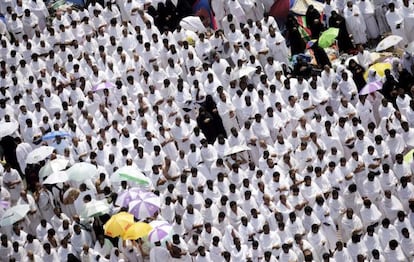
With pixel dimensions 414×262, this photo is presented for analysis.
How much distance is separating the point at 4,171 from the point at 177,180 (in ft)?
10.6

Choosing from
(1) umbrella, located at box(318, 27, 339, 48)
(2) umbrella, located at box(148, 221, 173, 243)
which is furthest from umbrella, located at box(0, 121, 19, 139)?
(1) umbrella, located at box(318, 27, 339, 48)

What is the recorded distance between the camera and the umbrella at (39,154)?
24.0 m

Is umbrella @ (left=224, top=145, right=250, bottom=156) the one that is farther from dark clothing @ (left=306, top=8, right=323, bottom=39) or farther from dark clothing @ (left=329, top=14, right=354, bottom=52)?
dark clothing @ (left=306, top=8, right=323, bottom=39)

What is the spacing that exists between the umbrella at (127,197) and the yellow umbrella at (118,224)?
0.72m

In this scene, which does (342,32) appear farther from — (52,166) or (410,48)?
(52,166)

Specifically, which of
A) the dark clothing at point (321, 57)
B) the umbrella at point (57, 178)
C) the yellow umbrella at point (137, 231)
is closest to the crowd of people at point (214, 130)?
the dark clothing at point (321, 57)

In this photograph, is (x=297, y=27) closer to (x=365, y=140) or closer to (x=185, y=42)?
(x=185, y=42)

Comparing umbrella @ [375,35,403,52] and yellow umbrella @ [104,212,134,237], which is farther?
umbrella @ [375,35,403,52]

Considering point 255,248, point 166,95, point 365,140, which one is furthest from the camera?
point 166,95

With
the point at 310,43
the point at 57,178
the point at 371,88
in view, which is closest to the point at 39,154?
the point at 57,178

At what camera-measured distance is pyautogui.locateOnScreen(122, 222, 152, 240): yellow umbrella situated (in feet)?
71.9

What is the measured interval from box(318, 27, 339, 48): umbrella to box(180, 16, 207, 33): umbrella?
2.70 metres

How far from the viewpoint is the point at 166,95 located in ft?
86.3

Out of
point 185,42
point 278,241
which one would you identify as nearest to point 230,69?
point 185,42
